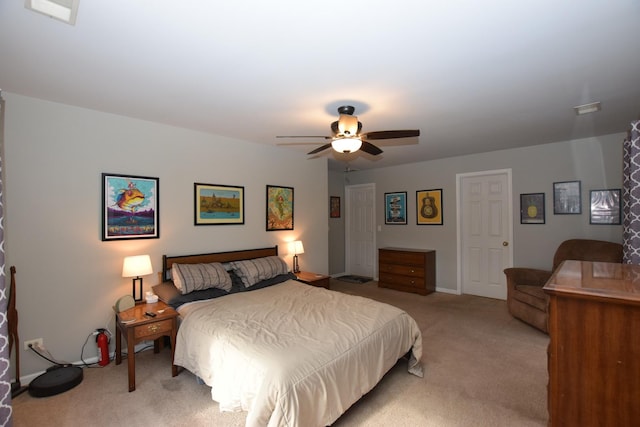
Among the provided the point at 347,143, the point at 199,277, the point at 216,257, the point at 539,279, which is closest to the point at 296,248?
the point at 216,257

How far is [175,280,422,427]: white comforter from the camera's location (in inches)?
66.5

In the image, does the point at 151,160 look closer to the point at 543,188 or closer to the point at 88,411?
the point at 88,411

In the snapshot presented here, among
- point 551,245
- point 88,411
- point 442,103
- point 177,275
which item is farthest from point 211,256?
point 551,245

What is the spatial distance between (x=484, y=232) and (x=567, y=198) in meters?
1.21

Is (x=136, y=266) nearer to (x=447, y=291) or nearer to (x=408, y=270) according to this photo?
(x=408, y=270)

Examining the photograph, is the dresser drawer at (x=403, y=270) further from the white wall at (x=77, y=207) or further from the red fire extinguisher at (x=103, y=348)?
the red fire extinguisher at (x=103, y=348)

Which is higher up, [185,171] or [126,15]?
[126,15]

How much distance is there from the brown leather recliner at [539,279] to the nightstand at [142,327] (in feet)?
12.9

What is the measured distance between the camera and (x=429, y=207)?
5570mm

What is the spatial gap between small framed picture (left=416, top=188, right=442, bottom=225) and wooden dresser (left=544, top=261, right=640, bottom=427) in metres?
4.30

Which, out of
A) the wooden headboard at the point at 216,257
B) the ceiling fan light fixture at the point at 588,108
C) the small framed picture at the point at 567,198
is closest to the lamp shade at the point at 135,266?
the wooden headboard at the point at 216,257

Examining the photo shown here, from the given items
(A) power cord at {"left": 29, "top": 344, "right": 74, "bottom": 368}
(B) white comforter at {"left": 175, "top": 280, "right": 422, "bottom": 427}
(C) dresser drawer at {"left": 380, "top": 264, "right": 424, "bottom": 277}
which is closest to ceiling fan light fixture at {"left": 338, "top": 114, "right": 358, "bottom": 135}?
(B) white comforter at {"left": 175, "top": 280, "right": 422, "bottom": 427}

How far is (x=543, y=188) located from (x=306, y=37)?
437 centimetres

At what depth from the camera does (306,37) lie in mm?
1725
